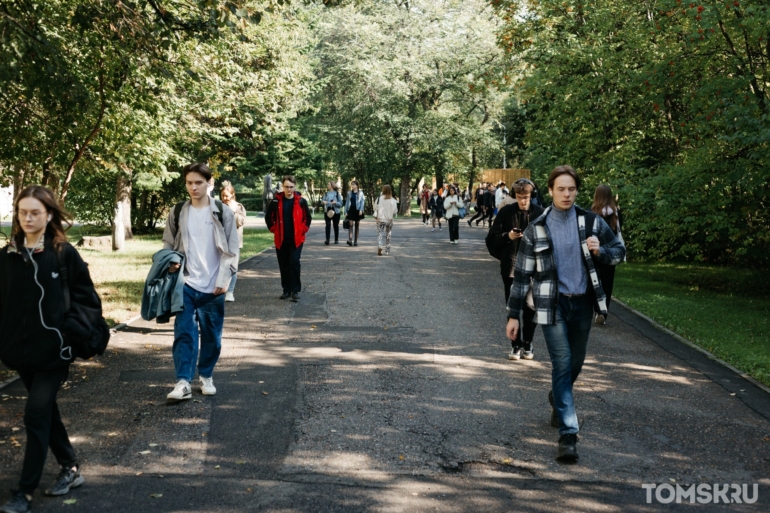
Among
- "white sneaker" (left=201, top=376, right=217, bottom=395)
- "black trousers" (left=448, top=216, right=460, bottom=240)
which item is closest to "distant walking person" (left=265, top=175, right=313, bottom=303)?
"white sneaker" (left=201, top=376, right=217, bottom=395)

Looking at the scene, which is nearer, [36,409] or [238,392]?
[36,409]

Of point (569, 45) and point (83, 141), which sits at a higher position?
point (569, 45)

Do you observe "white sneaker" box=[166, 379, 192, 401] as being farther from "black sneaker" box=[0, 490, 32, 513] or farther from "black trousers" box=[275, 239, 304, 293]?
"black trousers" box=[275, 239, 304, 293]

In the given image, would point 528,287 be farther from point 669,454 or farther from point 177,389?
point 177,389

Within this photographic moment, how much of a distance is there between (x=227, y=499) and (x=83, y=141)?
8.36 m

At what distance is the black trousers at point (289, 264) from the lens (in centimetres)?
1255

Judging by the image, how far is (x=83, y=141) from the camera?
11.7m

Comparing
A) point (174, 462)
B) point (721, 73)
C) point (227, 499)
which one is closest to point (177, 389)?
point (174, 462)

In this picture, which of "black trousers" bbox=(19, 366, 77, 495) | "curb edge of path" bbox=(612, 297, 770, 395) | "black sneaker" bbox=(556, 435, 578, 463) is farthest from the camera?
"curb edge of path" bbox=(612, 297, 770, 395)

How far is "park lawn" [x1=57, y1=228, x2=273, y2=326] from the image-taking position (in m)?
11.9

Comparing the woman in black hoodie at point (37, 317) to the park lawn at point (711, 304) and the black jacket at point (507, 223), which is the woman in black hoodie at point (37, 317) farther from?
the park lawn at point (711, 304)

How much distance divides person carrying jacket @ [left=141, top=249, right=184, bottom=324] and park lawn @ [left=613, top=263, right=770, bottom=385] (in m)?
5.64

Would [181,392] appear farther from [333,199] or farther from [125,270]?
[333,199]

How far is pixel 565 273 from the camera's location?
5691mm
